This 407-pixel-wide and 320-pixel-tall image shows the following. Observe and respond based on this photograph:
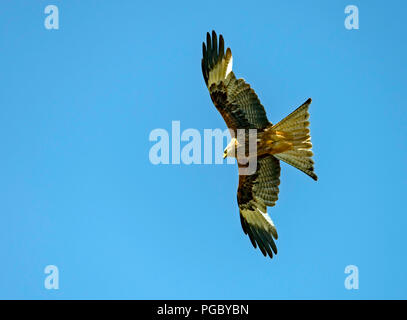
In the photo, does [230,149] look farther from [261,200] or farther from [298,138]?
[261,200]

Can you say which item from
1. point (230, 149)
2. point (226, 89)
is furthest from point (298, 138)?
point (226, 89)

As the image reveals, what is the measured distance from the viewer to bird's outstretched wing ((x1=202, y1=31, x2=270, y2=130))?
1060 centimetres

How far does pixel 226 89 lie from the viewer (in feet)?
34.9

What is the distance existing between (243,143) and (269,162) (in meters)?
0.79

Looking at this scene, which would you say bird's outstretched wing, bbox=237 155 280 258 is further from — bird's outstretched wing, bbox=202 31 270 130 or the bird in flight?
bird's outstretched wing, bbox=202 31 270 130

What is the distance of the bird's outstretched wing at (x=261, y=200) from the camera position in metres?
11.6

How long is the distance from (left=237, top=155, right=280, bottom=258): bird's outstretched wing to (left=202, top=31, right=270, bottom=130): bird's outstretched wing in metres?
0.97

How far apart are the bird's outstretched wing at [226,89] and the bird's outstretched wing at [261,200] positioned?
0.97 metres

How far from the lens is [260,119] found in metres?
10.7

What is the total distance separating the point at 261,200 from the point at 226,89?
233 cm

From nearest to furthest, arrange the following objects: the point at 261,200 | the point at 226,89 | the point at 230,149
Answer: the point at 226,89 < the point at 230,149 < the point at 261,200
